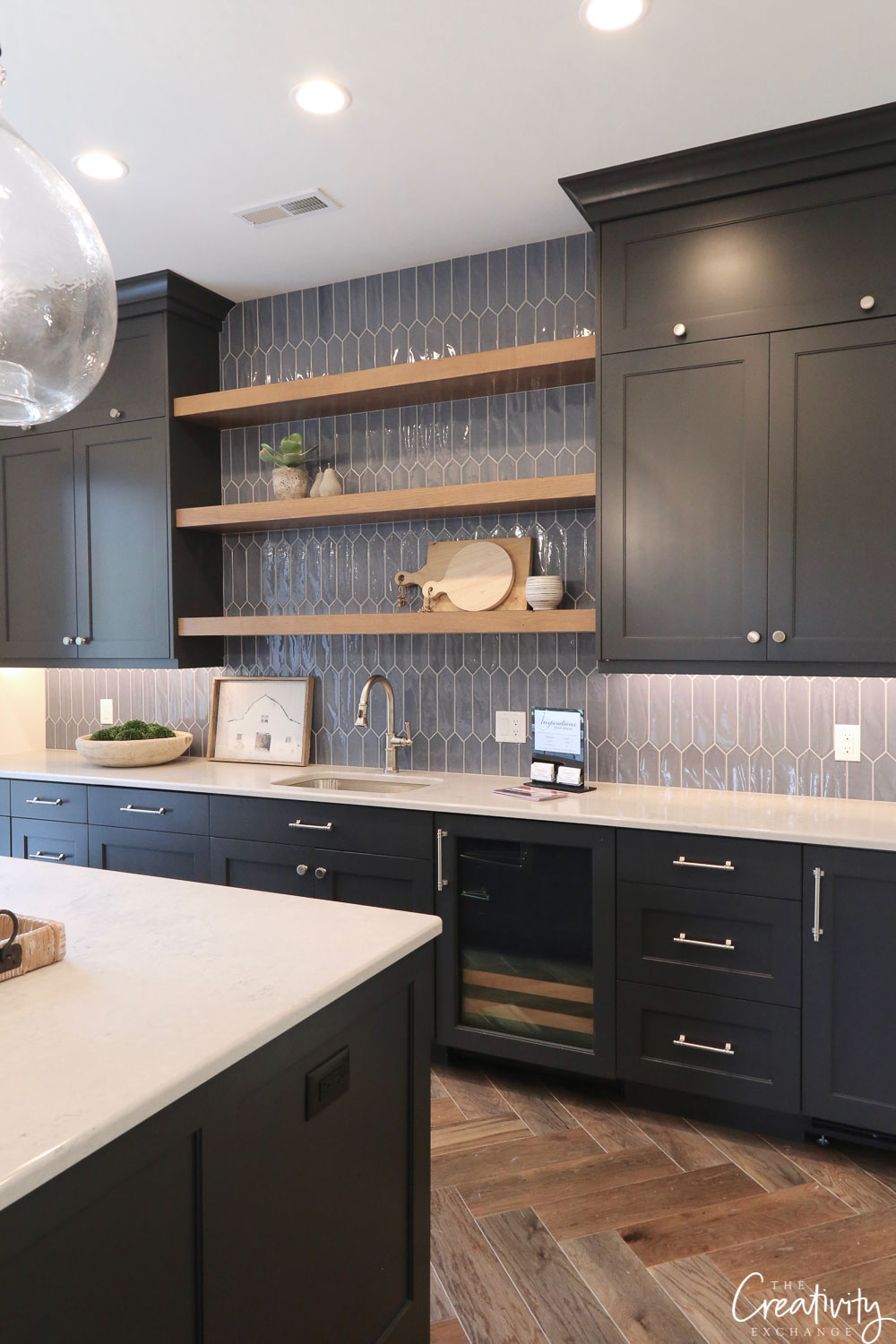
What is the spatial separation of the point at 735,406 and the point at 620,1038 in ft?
6.06

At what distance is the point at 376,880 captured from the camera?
9.59 ft

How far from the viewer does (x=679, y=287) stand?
8.86ft

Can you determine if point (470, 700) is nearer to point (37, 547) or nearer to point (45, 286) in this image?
point (37, 547)

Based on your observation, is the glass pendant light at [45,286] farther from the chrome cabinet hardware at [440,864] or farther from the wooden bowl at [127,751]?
the wooden bowl at [127,751]

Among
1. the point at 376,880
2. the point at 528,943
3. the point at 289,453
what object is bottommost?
the point at 528,943

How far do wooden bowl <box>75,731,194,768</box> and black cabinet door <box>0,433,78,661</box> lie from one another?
1.55ft

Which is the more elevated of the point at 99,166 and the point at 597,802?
the point at 99,166

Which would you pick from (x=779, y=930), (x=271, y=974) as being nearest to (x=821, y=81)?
(x=779, y=930)

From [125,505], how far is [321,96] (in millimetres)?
1831

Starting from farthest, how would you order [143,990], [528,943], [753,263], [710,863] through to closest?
[528,943]
[753,263]
[710,863]
[143,990]

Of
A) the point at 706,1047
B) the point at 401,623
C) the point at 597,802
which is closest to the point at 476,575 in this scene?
the point at 401,623

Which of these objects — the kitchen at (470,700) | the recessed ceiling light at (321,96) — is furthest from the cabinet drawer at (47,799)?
the recessed ceiling light at (321,96)

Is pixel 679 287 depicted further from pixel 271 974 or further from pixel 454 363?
pixel 271 974

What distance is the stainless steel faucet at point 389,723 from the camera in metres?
3.32
